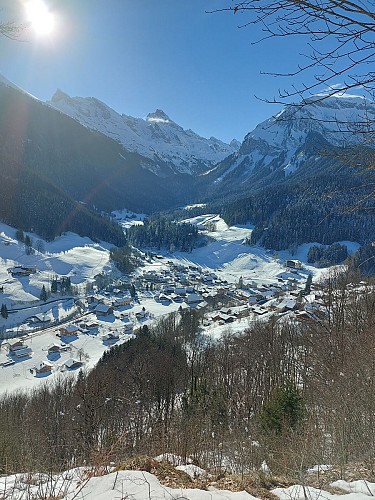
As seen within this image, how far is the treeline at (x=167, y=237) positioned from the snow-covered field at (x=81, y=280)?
168 inches

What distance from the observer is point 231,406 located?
14.2 metres

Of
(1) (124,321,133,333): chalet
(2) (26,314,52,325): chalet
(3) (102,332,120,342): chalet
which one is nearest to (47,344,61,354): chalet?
(3) (102,332,120,342): chalet

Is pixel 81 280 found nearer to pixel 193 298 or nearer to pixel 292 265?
pixel 193 298

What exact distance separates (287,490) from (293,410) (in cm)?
589

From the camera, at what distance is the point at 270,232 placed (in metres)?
110

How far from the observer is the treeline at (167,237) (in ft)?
366

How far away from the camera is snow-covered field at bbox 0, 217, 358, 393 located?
3679 centimetres

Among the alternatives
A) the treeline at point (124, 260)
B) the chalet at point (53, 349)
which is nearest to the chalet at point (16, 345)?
the chalet at point (53, 349)

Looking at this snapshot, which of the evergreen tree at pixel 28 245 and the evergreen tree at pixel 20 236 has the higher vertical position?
the evergreen tree at pixel 20 236

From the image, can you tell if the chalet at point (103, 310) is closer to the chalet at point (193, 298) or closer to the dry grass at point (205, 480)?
the chalet at point (193, 298)

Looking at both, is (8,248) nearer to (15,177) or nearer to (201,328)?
(15,177)

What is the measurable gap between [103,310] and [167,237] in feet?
206

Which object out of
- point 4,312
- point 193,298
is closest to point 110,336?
point 4,312

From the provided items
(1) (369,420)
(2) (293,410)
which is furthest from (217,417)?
(1) (369,420)
